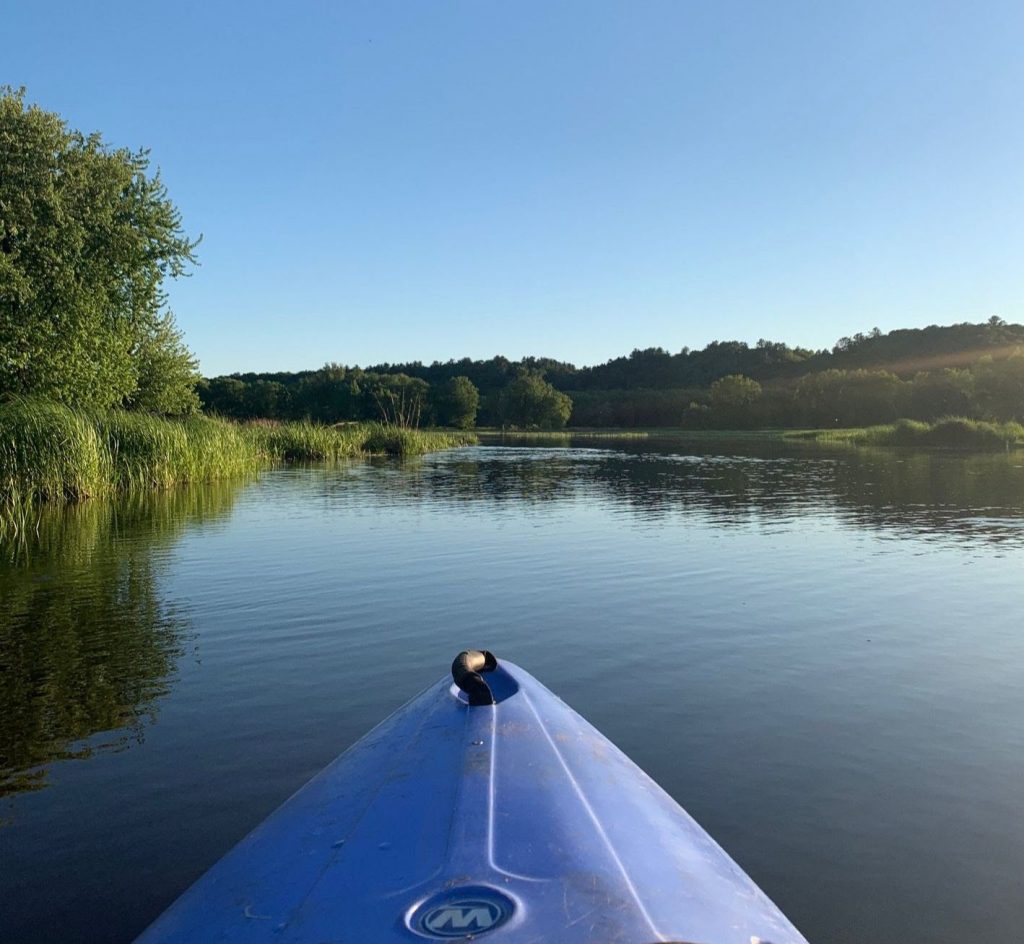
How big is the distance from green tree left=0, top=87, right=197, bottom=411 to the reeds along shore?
1493 millimetres

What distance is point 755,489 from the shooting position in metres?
22.4

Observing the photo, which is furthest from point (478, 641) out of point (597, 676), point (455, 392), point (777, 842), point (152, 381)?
point (455, 392)

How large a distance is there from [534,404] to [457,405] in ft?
33.7

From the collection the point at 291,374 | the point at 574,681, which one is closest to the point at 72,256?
the point at 574,681

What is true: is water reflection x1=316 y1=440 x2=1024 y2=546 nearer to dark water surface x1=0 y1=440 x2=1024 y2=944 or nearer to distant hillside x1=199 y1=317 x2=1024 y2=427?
dark water surface x1=0 y1=440 x2=1024 y2=944

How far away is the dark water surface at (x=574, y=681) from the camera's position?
147 inches

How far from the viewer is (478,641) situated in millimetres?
7395

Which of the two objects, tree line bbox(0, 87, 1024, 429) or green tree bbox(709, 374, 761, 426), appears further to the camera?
green tree bbox(709, 374, 761, 426)

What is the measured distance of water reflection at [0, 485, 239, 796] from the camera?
5.20 metres

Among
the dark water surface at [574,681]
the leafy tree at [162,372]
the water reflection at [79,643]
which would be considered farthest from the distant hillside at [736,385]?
the water reflection at [79,643]

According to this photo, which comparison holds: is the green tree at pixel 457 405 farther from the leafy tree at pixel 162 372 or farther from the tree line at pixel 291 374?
the leafy tree at pixel 162 372

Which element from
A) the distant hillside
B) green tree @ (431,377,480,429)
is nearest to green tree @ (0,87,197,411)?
the distant hillside

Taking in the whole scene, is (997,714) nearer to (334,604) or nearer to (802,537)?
(334,604)

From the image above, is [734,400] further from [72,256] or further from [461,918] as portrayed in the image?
[461,918]
